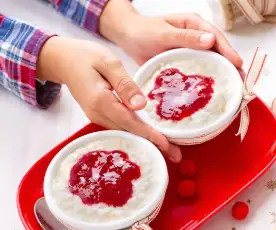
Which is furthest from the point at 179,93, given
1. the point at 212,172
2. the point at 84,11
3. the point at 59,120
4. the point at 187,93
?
the point at 84,11

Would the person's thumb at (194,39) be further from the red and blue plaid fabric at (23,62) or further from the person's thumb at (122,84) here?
the red and blue plaid fabric at (23,62)

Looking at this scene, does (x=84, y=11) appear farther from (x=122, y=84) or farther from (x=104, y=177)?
(x=104, y=177)

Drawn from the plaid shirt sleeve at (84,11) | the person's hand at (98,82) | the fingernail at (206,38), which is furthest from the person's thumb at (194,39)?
the plaid shirt sleeve at (84,11)

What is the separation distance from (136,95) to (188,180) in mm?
141

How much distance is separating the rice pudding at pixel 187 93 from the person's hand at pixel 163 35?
0.03m

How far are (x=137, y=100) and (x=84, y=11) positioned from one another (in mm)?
331

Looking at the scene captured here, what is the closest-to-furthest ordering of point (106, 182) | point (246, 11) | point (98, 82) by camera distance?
point (106, 182)
point (98, 82)
point (246, 11)

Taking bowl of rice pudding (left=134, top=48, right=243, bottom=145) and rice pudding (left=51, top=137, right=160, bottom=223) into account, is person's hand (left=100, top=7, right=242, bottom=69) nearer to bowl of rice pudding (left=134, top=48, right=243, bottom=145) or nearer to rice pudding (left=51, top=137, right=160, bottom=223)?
bowl of rice pudding (left=134, top=48, right=243, bottom=145)

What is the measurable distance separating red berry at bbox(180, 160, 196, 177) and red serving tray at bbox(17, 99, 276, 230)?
0.03 feet

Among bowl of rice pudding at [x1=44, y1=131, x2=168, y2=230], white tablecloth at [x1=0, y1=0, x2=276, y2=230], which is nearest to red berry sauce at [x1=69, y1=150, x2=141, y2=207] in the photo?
bowl of rice pudding at [x1=44, y1=131, x2=168, y2=230]

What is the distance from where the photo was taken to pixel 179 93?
80cm

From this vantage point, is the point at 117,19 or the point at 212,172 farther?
the point at 117,19

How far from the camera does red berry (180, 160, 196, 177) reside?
79 cm

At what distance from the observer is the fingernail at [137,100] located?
2.51ft
